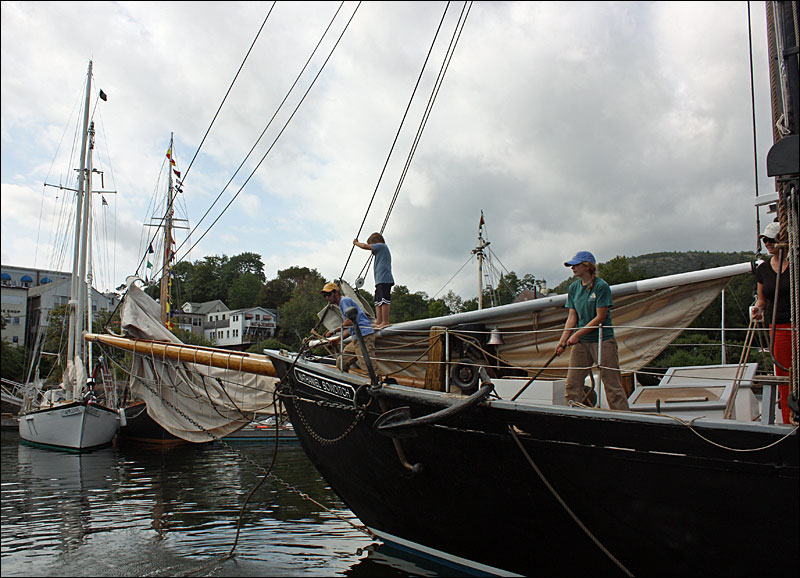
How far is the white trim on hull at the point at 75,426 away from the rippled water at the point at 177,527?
4.99m

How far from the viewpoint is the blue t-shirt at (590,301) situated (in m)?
5.16

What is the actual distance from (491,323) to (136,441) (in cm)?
2095

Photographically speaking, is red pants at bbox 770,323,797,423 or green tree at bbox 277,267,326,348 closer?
red pants at bbox 770,323,797,423

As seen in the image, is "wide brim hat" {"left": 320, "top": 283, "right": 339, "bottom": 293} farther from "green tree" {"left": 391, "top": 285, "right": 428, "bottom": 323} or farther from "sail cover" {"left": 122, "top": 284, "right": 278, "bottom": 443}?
"green tree" {"left": 391, "top": 285, "right": 428, "bottom": 323}

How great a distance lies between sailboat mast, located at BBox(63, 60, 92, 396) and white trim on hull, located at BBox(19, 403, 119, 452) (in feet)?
4.21

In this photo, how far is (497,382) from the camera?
610 centimetres

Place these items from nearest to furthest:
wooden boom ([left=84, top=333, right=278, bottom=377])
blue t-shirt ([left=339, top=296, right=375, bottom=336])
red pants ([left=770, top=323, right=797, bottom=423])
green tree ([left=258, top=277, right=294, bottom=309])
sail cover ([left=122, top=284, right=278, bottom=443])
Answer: red pants ([left=770, top=323, right=797, bottom=423])
blue t-shirt ([left=339, top=296, right=375, bottom=336])
wooden boom ([left=84, top=333, right=278, bottom=377])
sail cover ([left=122, top=284, right=278, bottom=443])
green tree ([left=258, top=277, right=294, bottom=309])

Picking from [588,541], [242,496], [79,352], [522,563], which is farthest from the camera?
[79,352]

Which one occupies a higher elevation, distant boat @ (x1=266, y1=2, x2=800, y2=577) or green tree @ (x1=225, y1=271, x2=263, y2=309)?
green tree @ (x1=225, y1=271, x2=263, y2=309)

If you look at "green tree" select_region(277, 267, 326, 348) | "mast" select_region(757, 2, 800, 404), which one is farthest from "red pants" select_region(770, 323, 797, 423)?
"green tree" select_region(277, 267, 326, 348)

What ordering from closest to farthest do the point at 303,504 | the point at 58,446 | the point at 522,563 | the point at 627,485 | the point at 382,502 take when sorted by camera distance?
the point at 627,485 → the point at 522,563 → the point at 382,502 → the point at 303,504 → the point at 58,446

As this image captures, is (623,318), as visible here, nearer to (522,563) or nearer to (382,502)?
(522,563)

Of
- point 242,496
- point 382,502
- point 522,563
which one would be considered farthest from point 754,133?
point 242,496

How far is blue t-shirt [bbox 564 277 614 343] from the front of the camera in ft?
16.9
